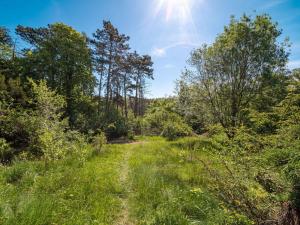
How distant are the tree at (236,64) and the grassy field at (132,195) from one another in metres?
7.08

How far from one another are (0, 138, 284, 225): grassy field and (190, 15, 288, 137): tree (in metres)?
7.08

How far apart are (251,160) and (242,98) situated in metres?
9.77

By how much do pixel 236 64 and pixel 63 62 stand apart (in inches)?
605

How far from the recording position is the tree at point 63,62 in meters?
20.1

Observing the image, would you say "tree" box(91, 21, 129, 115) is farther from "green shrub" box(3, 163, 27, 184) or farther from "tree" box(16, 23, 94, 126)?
"green shrub" box(3, 163, 27, 184)

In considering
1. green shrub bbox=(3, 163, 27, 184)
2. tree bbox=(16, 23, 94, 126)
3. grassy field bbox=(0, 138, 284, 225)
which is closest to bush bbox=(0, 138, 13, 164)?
grassy field bbox=(0, 138, 284, 225)

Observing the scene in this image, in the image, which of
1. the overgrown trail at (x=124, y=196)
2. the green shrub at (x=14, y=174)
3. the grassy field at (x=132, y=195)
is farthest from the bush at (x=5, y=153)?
the overgrown trail at (x=124, y=196)

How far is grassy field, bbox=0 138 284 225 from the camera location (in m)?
3.65

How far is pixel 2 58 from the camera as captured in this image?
20219mm

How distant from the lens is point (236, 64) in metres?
13.0

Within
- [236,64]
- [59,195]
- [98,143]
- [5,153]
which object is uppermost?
[236,64]

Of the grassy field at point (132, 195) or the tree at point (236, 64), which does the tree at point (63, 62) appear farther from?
the grassy field at point (132, 195)

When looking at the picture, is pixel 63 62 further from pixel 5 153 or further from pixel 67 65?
pixel 5 153

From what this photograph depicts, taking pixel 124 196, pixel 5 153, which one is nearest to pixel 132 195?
pixel 124 196
